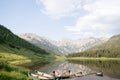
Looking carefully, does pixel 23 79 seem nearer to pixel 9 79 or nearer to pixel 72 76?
pixel 9 79

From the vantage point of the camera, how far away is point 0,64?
52156mm

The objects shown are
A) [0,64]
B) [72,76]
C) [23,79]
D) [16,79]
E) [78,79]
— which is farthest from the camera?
[72,76]

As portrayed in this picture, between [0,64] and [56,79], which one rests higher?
[0,64]

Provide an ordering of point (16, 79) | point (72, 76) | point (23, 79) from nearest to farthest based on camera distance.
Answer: point (16, 79) < point (23, 79) < point (72, 76)

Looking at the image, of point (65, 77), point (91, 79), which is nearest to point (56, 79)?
point (65, 77)

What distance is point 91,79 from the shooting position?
5981 cm

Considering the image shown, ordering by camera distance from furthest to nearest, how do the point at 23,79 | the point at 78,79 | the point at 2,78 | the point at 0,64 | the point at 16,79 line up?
the point at 78,79 < the point at 0,64 < the point at 23,79 < the point at 16,79 < the point at 2,78

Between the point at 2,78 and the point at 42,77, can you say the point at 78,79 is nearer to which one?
the point at 42,77

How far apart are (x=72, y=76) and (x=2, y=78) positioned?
27084 mm

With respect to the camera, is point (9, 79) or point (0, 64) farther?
A: point (0, 64)

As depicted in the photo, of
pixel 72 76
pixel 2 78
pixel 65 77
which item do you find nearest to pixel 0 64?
pixel 2 78

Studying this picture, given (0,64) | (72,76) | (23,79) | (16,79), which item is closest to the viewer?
(16,79)

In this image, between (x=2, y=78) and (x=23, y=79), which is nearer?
(x=2, y=78)

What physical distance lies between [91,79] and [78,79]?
357cm
